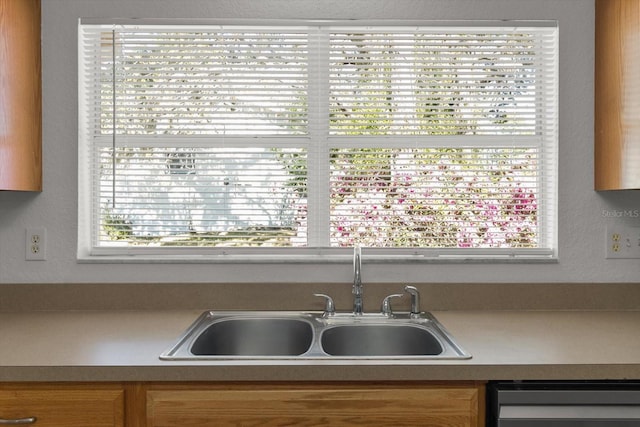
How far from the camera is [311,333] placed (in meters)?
1.72

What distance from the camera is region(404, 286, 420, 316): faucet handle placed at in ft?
5.79

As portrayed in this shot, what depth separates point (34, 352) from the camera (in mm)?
1341

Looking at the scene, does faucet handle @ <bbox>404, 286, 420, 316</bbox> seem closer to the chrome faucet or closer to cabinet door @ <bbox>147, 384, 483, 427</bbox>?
the chrome faucet

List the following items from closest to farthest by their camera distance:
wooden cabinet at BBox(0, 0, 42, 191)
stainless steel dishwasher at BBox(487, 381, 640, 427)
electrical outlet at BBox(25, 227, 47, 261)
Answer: stainless steel dishwasher at BBox(487, 381, 640, 427) < wooden cabinet at BBox(0, 0, 42, 191) < electrical outlet at BBox(25, 227, 47, 261)

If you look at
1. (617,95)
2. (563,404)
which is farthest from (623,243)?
(563,404)

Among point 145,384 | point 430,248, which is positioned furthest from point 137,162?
point 430,248

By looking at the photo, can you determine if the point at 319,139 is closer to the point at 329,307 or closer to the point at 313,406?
the point at 329,307

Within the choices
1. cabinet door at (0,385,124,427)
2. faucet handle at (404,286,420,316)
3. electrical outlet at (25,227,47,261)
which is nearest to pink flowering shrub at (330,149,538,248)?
faucet handle at (404,286,420,316)

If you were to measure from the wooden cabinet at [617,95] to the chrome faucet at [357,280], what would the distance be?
96 cm

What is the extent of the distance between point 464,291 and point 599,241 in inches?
22.8

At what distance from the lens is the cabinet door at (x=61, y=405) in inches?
48.9

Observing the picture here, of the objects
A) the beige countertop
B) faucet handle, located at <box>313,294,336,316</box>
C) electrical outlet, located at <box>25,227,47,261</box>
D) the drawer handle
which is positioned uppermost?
electrical outlet, located at <box>25,227,47,261</box>

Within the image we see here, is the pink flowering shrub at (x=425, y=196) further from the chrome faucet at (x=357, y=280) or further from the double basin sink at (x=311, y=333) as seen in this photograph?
the double basin sink at (x=311, y=333)

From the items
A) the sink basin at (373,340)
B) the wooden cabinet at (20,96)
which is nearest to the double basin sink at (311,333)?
the sink basin at (373,340)
